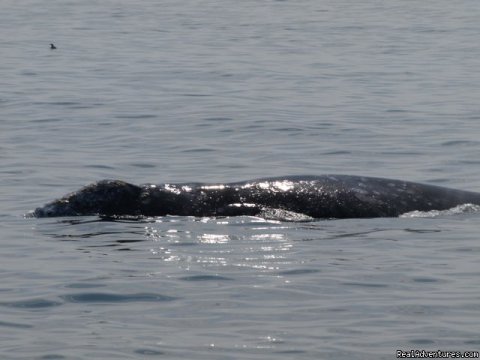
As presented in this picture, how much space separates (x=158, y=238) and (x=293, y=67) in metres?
18.3

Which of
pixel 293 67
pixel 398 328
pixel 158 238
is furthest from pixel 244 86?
pixel 398 328

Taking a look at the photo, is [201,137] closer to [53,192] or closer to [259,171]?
[259,171]

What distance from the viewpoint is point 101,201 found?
14852 millimetres

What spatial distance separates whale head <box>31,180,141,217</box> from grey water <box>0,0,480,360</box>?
323mm

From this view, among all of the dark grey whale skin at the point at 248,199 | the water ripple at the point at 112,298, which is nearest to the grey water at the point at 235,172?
the water ripple at the point at 112,298

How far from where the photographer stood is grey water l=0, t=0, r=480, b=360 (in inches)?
405

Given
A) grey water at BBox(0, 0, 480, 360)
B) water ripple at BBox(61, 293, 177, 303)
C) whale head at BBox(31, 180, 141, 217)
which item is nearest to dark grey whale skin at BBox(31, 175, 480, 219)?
whale head at BBox(31, 180, 141, 217)

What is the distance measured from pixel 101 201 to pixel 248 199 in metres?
1.52

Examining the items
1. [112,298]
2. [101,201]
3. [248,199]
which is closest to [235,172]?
[248,199]

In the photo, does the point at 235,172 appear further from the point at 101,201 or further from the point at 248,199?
the point at 101,201

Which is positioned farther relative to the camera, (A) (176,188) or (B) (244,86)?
(B) (244,86)

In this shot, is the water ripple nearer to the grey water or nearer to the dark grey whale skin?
the grey water

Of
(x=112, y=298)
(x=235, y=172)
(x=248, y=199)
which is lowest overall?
(x=112, y=298)

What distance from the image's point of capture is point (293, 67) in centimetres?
3162
